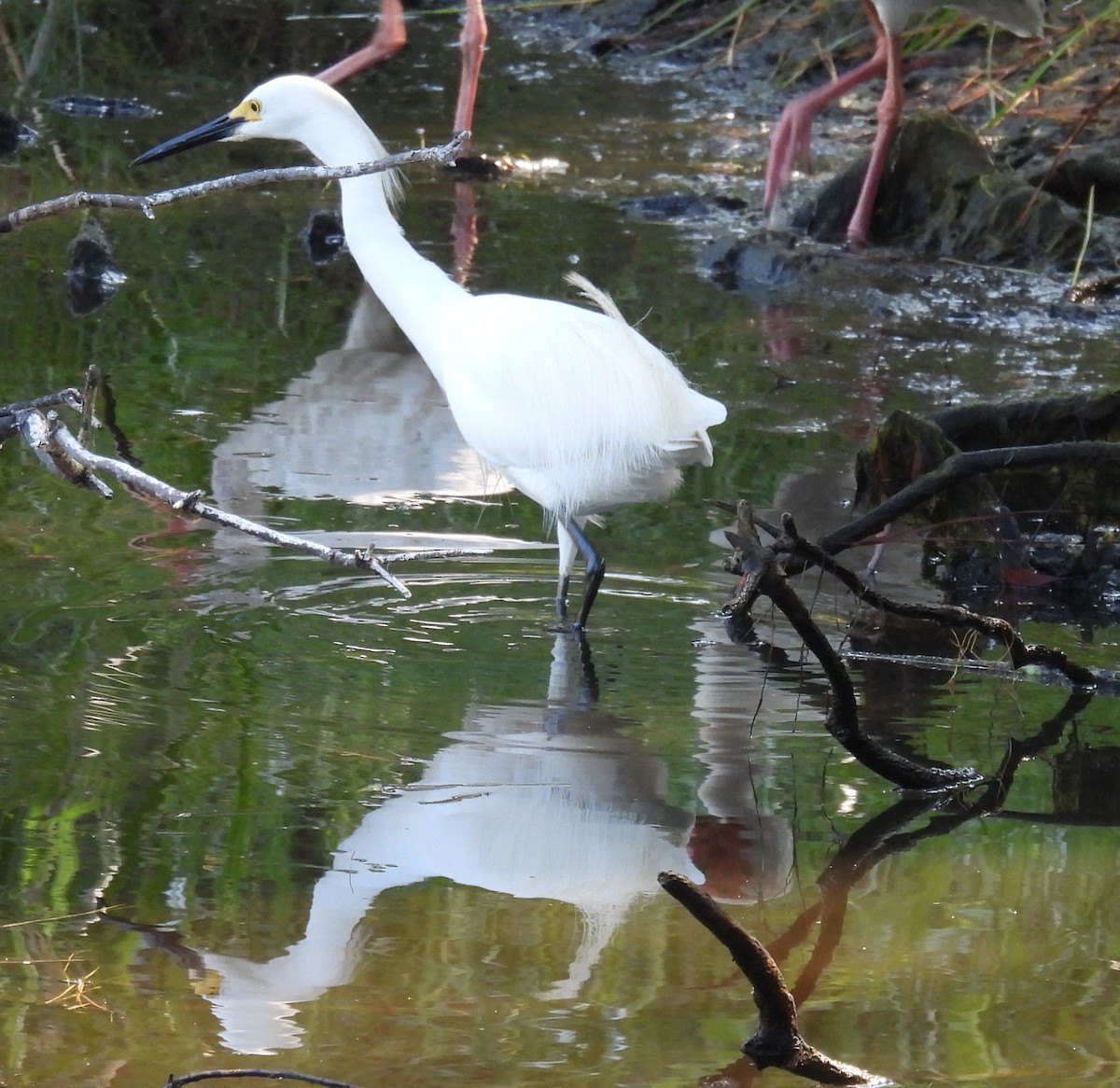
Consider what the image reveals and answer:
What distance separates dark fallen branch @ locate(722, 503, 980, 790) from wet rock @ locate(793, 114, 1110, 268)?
502cm

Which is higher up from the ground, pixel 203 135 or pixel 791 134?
pixel 791 134

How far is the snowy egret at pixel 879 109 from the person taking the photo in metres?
8.49

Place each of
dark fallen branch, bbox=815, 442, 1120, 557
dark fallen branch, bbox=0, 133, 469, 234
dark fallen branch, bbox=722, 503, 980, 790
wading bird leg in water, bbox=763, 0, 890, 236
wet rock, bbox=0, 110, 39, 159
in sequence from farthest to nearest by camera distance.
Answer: wet rock, bbox=0, 110, 39, 159
wading bird leg in water, bbox=763, 0, 890, 236
dark fallen branch, bbox=815, 442, 1120, 557
dark fallen branch, bbox=722, 503, 980, 790
dark fallen branch, bbox=0, 133, 469, 234

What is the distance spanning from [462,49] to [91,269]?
3162mm

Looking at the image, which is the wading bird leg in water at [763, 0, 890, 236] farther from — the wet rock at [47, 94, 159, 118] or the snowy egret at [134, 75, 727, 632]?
the wet rock at [47, 94, 159, 118]

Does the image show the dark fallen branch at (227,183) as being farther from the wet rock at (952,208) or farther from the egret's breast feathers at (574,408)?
the wet rock at (952,208)

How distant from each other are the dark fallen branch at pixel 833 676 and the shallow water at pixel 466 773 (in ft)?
0.26

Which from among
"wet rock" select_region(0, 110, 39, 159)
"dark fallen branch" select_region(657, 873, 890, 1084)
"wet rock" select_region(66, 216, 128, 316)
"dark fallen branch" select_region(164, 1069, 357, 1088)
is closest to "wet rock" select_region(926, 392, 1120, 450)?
"dark fallen branch" select_region(657, 873, 890, 1084)

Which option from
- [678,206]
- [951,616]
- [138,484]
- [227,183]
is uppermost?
[678,206]

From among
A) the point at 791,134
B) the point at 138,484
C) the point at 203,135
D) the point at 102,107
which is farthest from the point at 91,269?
the point at 138,484

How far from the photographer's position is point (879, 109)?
8.63m

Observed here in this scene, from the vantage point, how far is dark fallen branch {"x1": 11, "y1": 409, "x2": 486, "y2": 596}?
2.27 m

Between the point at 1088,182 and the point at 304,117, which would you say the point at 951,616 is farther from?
the point at 1088,182

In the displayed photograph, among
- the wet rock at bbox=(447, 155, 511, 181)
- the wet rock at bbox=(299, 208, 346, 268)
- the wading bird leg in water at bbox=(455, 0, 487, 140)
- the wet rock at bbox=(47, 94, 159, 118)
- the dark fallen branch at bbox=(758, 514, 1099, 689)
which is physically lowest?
the dark fallen branch at bbox=(758, 514, 1099, 689)
